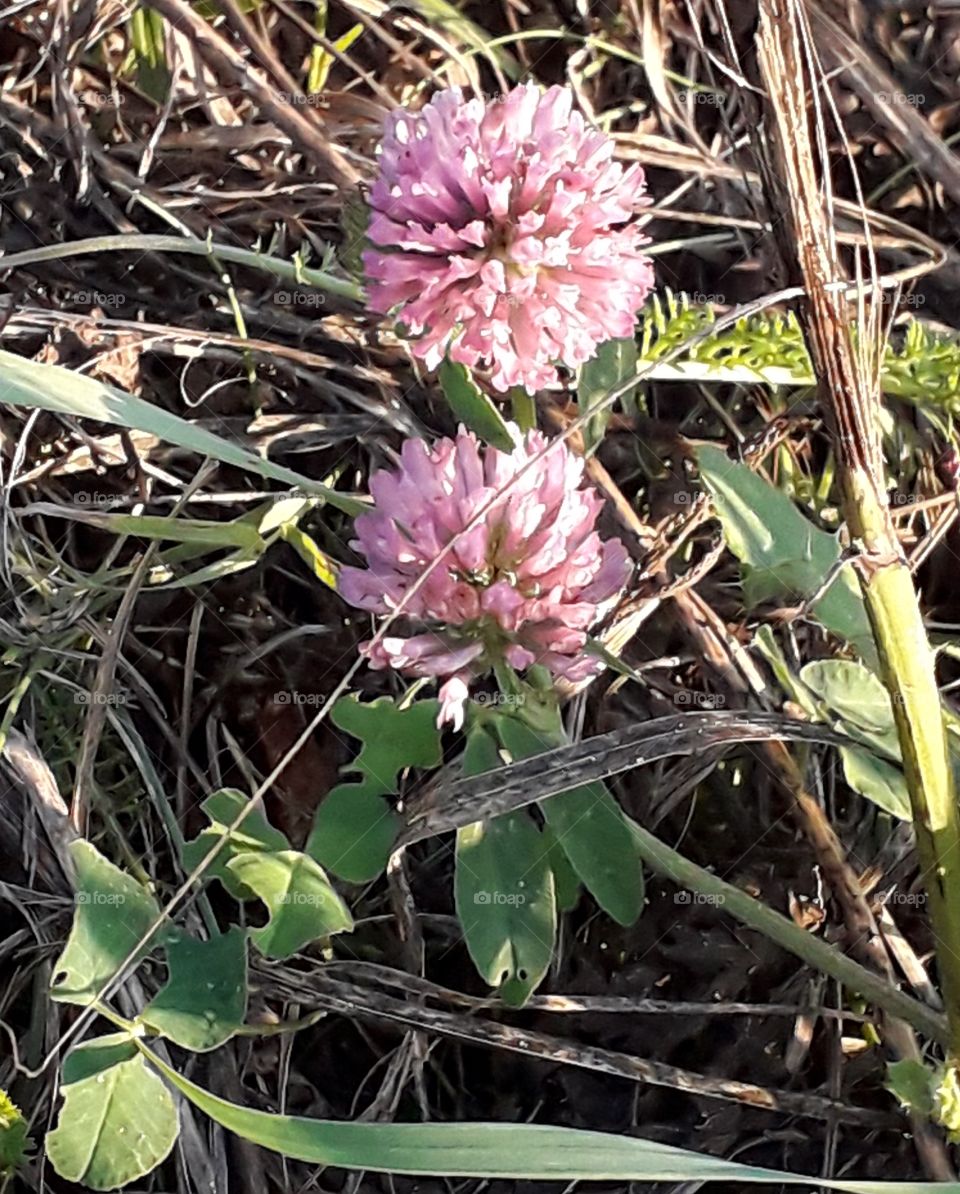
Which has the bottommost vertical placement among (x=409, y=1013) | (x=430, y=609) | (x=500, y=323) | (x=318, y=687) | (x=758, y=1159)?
(x=758, y=1159)

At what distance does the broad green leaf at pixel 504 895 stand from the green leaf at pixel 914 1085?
0.26m

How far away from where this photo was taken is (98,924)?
1064 millimetres

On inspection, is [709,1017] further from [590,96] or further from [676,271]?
[590,96]

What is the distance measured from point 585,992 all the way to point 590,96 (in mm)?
994

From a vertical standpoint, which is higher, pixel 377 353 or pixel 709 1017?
pixel 377 353

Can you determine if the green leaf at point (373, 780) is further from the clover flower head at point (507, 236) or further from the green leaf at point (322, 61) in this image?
the green leaf at point (322, 61)

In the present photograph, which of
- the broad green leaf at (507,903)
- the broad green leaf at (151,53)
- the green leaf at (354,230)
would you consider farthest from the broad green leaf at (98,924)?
the broad green leaf at (151,53)

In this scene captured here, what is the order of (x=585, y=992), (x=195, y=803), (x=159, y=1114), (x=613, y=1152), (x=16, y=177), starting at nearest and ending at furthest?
1. (x=613, y=1152)
2. (x=159, y=1114)
3. (x=585, y=992)
4. (x=195, y=803)
5. (x=16, y=177)

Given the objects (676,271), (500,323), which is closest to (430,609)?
(500,323)

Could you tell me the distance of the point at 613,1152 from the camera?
858 millimetres

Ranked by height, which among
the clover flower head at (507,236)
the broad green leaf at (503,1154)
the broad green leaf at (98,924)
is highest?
the clover flower head at (507,236)

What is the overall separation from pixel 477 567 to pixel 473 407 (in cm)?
21

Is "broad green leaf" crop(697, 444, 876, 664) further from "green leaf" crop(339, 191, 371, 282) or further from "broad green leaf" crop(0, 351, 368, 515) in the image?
"green leaf" crop(339, 191, 371, 282)

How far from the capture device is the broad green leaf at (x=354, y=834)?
1068 millimetres
